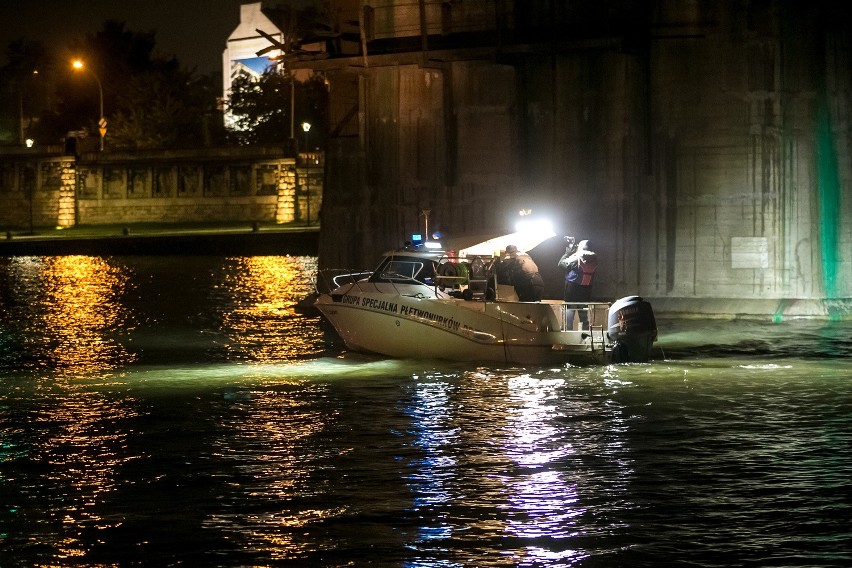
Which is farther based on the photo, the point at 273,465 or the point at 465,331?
the point at 465,331

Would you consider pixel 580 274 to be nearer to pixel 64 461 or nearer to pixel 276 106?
pixel 64 461

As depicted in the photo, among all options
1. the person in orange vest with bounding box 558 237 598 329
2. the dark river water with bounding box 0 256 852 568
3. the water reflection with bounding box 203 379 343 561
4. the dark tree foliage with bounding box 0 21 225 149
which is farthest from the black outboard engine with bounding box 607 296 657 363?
the dark tree foliage with bounding box 0 21 225 149

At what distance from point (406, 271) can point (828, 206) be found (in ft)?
34.6

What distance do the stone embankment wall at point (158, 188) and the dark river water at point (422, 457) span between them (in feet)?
198

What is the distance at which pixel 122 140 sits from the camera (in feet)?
358

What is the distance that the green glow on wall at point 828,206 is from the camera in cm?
2823

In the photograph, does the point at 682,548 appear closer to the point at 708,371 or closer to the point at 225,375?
the point at 708,371

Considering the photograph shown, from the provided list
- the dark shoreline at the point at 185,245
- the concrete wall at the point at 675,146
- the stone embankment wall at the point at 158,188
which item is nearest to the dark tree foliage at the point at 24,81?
the stone embankment wall at the point at 158,188

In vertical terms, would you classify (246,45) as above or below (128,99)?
above

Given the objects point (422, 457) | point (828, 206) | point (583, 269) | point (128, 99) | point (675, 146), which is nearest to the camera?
point (422, 457)

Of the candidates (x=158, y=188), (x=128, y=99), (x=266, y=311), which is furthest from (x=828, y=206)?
(x=128, y=99)

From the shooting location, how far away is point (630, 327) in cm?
2062

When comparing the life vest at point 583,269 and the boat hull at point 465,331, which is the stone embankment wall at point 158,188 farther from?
the life vest at point 583,269

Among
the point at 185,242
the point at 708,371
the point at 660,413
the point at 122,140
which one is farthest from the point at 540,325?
the point at 122,140
